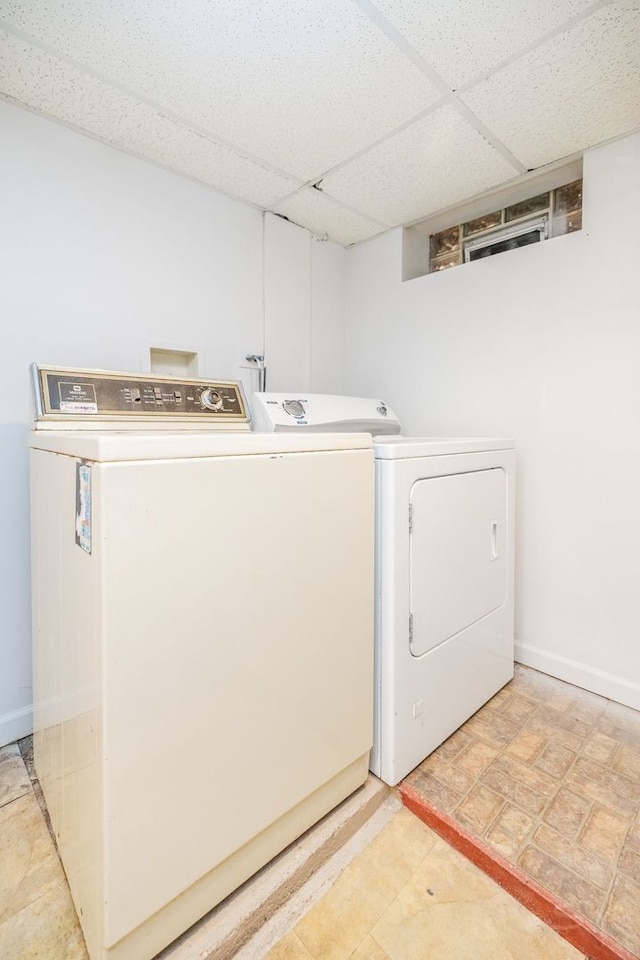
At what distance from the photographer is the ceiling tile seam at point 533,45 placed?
1.25m

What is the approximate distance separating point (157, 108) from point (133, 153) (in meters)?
0.34

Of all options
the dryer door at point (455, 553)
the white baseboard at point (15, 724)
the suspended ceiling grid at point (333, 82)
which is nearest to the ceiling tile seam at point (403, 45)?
the suspended ceiling grid at point (333, 82)

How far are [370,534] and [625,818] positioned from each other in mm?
1168

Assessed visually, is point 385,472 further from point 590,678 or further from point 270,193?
point 270,193

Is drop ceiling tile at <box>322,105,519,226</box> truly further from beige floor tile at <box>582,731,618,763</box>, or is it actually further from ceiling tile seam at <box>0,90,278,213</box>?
beige floor tile at <box>582,731,618,763</box>

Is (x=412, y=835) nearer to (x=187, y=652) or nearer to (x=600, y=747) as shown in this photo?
(x=600, y=747)

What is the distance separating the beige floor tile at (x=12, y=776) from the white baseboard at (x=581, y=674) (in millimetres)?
2159

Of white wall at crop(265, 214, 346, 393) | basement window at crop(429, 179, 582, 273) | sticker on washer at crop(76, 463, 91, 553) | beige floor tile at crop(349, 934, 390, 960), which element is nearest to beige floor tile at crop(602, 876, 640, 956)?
beige floor tile at crop(349, 934, 390, 960)

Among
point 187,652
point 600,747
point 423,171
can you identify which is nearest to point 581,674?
point 600,747

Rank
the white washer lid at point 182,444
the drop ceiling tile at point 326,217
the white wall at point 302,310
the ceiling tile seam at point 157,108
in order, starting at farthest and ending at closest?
1. the white wall at point 302,310
2. the drop ceiling tile at point 326,217
3. the ceiling tile seam at point 157,108
4. the white washer lid at point 182,444

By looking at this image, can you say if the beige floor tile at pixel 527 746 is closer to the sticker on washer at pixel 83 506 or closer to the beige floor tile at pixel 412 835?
the beige floor tile at pixel 412 835

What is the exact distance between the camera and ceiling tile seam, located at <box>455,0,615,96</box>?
1250 mm

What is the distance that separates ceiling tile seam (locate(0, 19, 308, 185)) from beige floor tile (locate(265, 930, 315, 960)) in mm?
2586

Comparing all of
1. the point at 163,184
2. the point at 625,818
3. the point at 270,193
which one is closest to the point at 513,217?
the point at 270,193
